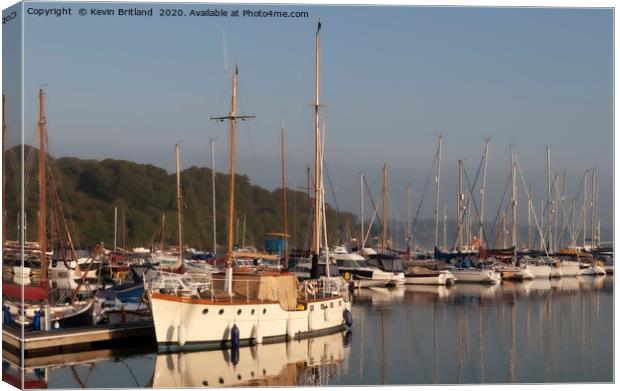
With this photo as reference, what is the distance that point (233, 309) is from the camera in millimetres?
27656

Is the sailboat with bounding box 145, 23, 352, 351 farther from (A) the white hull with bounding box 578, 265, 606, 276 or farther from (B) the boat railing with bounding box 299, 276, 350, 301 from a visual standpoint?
(A) the white hull with bounding box 578, 265, 606, 276

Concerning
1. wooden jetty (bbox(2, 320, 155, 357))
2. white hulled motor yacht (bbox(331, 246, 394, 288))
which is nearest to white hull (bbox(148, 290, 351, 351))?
wooden jetty (bbox(2, 320, 155, 357))

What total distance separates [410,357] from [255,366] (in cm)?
440

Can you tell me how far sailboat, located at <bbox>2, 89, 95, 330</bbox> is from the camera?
20547 mm

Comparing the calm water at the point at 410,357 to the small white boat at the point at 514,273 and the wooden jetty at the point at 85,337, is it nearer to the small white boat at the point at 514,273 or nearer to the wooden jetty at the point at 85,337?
the wooden jetty at the point at 85,337

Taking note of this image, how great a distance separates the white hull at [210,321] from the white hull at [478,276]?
31753mm

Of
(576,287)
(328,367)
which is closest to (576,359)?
(328,367)

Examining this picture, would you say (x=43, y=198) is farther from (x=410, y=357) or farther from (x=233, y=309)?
(x=410, y=357)

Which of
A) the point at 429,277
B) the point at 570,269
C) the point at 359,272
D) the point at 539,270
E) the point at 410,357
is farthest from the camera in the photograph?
the point at 570,269

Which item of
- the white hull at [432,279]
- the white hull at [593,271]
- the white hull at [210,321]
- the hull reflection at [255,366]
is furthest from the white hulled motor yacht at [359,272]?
the hull reflection at [255,366]

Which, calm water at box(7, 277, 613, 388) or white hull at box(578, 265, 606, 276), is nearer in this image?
calm water at box(7, 277, 613, 388)

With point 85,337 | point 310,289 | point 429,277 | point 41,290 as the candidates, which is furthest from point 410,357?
point 429,277

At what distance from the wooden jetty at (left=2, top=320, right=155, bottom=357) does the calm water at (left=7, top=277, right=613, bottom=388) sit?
452 millimetres

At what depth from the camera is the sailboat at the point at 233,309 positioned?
2689 centimetres
